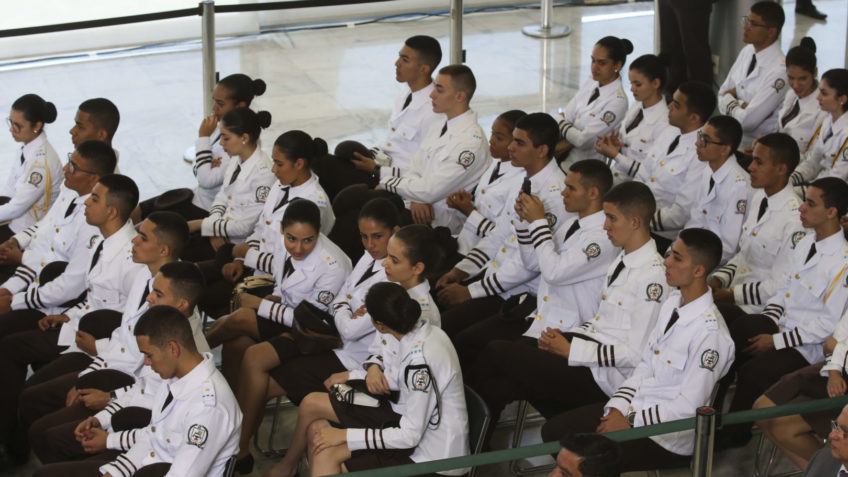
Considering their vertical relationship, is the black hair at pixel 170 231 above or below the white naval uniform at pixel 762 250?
above

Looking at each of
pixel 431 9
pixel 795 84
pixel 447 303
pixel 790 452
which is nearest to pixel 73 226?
pixel 447 303

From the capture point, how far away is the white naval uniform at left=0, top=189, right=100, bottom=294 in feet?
15.7

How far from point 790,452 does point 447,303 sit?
5.35 ft

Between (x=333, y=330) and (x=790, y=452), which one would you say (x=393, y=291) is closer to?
(x=333, y=330)

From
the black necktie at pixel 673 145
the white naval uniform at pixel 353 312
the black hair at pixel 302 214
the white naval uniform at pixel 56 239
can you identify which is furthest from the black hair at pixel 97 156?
the black necktie at pixel 673 145

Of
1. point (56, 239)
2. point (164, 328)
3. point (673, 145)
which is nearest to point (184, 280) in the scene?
point (164, 328)

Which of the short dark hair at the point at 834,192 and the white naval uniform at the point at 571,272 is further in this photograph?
the white naval uniform at the point at 571,272

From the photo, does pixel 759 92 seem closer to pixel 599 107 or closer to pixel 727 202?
pixel 599 107

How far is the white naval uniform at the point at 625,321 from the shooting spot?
3.91 m

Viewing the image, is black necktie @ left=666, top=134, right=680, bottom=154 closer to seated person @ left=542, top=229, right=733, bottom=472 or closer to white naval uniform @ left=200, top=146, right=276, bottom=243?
seated person @ left=542, top=229, right=733, bottom=472

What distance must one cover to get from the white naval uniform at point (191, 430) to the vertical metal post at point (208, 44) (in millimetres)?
3355

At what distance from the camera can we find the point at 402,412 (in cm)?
376

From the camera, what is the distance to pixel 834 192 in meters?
4.03

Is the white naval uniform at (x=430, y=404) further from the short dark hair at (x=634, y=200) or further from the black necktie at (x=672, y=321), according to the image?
the short dark hair at (x=634, y=200)
